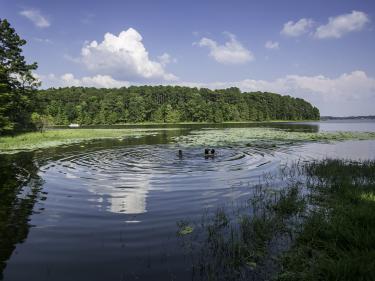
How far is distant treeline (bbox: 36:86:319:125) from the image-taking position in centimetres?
14162

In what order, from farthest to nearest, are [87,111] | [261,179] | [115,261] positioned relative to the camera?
[87,111] → [261,179] → [115,261]

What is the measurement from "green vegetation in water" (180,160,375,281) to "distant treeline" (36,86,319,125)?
134821 millimetres

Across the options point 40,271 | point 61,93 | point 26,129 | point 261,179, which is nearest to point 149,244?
point 40,271

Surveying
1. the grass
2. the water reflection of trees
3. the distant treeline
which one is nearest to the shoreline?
the water reflection of trees

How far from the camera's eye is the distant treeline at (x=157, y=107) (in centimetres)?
14162

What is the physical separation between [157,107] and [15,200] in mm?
148884

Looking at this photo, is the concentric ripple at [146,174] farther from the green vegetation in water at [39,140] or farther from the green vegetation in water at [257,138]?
the green vegetation in water at [39,140]

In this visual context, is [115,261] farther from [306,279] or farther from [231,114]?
[231,114]

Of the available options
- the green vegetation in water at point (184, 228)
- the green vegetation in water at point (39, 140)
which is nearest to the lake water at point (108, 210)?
the green vegetation in water at point (184, 228)

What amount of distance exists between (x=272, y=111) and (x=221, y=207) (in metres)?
189

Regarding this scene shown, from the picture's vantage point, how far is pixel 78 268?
6445mm

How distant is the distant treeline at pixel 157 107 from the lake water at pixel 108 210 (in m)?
123

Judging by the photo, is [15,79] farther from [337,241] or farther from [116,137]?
[337,241]

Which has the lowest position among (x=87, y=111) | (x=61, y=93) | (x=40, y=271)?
(x=40, y=271)
